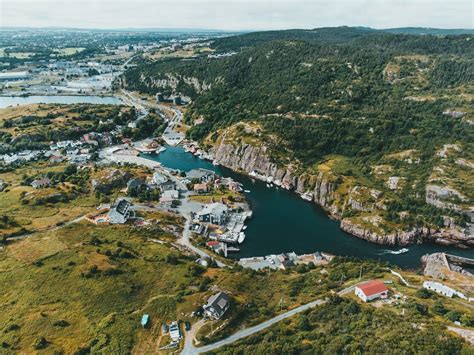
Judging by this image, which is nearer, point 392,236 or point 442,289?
point 442,289

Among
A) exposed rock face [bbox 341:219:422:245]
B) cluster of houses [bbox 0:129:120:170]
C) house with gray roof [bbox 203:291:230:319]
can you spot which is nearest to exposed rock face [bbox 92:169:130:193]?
cluster of houses [bbox 0:129:120:170]

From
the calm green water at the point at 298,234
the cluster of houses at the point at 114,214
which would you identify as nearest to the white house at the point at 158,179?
the cluster of houses at the point at 114,214

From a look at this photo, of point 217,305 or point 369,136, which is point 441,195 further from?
point 217,305

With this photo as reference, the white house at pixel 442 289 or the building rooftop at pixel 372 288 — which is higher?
the building rooftop at pixel 372 288

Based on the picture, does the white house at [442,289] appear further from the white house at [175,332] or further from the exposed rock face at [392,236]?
the white house at [175,332]

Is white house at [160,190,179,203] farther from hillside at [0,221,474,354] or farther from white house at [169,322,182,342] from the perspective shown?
white house at [169,322,182,342]

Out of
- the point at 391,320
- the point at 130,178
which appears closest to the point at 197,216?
the point at 130,178

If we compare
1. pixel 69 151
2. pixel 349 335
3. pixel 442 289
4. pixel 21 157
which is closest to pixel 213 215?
pixel 442 289
